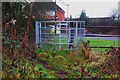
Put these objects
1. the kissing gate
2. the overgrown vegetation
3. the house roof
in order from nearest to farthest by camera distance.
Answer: the overgrown vegetation → the kissing gate → the house roof

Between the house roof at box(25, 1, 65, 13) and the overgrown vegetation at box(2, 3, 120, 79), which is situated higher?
the house roof at box(25, 1, 65, 13)

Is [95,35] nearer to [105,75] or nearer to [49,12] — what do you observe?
[49,12]

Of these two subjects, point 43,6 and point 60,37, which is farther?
point 43,6

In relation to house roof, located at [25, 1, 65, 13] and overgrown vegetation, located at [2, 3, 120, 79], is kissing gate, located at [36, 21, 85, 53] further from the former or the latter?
overgrown vegetation, located at [2, 3, 120, 79]

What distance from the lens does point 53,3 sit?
312 inches

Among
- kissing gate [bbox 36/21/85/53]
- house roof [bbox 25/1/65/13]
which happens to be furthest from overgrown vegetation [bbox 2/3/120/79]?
house roof [bbox 25/1/65/13]

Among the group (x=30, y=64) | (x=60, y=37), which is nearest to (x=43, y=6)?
(x=60, y=37)

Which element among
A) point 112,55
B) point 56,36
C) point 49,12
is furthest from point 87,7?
point 112,55

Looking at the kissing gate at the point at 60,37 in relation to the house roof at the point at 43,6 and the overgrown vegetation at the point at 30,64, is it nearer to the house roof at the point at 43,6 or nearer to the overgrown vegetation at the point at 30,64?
the house roof at the point at 43,6

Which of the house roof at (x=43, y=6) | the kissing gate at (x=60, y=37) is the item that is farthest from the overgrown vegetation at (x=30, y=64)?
the house roof at (x=43, y=6)

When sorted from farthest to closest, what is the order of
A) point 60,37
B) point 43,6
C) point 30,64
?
point 43,6
point 60,37
point 30,64

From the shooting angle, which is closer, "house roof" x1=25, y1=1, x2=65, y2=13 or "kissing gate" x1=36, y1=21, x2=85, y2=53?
"kissing gate" x1=36, y1=21, x2=85, y2=53

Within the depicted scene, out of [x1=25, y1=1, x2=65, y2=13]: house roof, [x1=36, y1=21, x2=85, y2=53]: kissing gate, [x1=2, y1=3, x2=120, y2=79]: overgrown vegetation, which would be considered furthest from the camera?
[x1=25, y1=1, x2=65, y2=13]: house roof

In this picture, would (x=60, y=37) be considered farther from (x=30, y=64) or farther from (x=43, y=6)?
(x=30, y=64)
